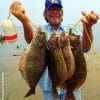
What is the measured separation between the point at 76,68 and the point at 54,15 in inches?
30.7

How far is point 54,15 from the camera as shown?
5582 millimetres

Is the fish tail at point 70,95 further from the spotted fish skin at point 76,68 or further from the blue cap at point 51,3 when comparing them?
the blue cap at point 51,3

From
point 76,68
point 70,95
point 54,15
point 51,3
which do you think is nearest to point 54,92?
point 70,95

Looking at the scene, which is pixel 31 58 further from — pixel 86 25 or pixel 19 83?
pixel 19 83

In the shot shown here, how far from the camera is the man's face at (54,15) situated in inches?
219

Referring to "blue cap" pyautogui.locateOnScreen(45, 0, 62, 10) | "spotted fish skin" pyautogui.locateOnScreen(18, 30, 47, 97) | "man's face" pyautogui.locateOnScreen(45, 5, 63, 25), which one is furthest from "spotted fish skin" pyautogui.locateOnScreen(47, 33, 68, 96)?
"blue cap" pyautogui.locateOnScreen(45, 0, 62, 10)

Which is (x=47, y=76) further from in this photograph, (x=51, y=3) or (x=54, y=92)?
(x=51, y=3)

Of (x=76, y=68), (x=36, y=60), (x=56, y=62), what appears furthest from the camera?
(x=76, y=68)

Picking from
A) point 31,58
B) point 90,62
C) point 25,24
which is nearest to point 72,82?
point 31,58

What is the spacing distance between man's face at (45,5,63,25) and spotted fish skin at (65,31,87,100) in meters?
0.34

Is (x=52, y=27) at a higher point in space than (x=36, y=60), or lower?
higher

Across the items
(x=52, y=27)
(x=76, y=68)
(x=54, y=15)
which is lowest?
(x=76, y=68)

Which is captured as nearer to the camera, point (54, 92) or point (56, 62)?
point (56, 62)

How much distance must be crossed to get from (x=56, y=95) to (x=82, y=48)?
0.72 m
